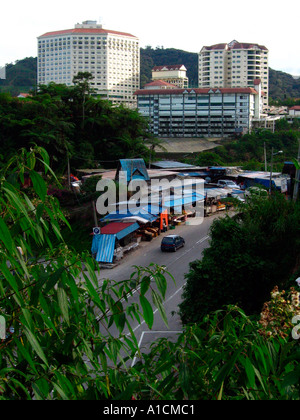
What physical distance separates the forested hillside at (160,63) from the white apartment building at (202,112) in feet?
98.0

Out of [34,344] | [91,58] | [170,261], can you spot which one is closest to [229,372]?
[34,344]

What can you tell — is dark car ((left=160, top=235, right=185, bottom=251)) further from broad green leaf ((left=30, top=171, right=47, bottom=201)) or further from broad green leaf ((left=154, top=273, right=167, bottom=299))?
broad green leaf ((left=30, top=171, right=47, bottom=201))

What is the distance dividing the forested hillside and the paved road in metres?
63.3

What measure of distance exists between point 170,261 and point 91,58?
70907 millimetres

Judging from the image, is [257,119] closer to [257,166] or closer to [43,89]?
[257,166]

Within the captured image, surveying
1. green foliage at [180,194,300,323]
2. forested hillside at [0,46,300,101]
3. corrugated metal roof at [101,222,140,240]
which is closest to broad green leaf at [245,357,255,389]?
green foliage at [180,194,300,323]

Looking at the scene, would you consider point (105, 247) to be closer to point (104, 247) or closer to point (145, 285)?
point (104, 247)

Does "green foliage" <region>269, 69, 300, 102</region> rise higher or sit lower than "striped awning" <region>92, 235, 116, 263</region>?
higher

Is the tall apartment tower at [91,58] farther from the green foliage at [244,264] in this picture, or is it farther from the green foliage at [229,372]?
the green foliage at [229,372]

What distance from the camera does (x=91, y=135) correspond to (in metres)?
29.8

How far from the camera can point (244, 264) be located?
9570 mm

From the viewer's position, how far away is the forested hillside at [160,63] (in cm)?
8462

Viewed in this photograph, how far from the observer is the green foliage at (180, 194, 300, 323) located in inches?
371

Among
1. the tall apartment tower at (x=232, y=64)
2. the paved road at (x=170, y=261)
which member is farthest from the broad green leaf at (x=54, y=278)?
the tall apartment tower at (x=232, y=64)
